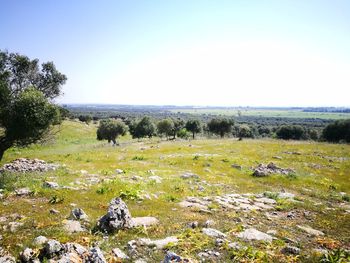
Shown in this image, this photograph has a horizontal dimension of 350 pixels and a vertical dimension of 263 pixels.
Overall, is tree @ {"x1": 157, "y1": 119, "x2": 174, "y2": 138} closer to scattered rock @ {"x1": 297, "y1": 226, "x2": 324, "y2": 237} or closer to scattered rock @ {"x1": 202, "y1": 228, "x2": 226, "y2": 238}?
scattered rock @ {"x1": 297, "y1": 226, "x2": 324, "y2": 237}

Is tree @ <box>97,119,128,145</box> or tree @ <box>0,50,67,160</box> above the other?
tree @ <box>0,50,67,160</box>

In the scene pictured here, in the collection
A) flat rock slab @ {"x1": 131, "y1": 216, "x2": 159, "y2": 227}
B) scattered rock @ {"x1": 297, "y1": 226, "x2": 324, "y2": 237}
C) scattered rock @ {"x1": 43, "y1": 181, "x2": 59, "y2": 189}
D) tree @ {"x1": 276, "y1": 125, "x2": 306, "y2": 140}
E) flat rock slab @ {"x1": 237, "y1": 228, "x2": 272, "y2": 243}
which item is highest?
scattered rock @ {"x1": 43, "y1": 181, "x2": 59, "y2": 189}

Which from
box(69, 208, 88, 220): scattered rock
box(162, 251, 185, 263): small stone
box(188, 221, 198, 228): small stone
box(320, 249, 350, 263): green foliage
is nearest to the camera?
box(162, 251, 185, 263): small stone

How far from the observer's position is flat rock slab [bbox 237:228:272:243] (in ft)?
42.5

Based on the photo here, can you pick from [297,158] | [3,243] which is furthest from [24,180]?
[297,158]

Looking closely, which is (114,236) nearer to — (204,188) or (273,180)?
(204,188)

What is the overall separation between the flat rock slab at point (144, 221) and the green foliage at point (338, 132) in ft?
400

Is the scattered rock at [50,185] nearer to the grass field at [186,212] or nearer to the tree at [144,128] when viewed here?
the grass field at [186,212]

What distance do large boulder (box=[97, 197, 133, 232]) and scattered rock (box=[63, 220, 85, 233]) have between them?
2.90 ft

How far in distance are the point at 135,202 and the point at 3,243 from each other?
8406 mm

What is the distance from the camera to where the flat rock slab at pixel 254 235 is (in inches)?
511

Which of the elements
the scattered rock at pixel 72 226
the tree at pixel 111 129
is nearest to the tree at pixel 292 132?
the tree at pixel 111 129

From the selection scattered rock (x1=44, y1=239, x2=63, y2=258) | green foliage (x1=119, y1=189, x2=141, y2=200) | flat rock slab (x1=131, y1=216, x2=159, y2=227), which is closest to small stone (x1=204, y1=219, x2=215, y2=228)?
flat rock slab (x1=131, y1=216, x2=159, y2=227)

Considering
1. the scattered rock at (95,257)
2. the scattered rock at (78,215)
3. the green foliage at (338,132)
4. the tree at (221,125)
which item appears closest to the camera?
the scattered rock at (95,257)
